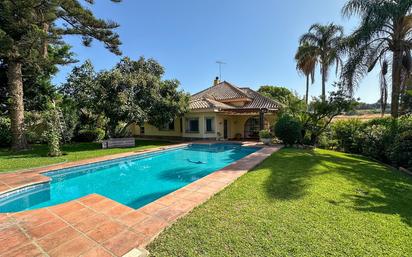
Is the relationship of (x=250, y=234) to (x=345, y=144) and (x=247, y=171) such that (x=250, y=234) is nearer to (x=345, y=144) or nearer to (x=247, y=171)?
(x=247, y=171)

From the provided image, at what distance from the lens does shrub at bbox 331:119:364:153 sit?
44.0 ft

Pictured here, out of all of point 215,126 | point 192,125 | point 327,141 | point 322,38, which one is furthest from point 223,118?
point 322,38

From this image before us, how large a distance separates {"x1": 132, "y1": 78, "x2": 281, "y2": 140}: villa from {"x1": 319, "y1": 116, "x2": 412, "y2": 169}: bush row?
17.7 ft

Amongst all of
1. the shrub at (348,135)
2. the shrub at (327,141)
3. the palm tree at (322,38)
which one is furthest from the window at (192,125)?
the palm tree at (322,38)

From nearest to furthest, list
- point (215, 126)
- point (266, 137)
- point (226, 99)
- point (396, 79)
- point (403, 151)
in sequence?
point (403, 151)
point (396, 79)
point (266, 137)
point (215, 126)
point (226, 99)

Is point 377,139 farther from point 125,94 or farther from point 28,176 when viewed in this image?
point 28,176

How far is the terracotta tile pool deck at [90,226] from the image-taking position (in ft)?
10.1

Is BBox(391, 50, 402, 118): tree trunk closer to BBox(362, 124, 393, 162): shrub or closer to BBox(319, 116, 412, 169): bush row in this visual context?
BBox(319, 116, 412, 169): bush row

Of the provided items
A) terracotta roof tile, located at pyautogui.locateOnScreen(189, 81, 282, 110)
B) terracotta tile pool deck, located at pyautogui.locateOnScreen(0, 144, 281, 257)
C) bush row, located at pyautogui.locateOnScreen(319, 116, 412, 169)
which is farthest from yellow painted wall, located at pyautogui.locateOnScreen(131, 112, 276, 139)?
terracotta tile pool deck, located at pyautogui.locateOnScreen(0, 144, 281, 257)

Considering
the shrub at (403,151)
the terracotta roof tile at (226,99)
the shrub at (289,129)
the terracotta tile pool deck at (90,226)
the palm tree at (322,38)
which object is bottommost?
the terracotta tile pool deck at (90,226)

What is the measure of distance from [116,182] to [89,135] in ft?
46.2

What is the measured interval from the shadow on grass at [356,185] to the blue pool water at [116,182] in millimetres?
3493

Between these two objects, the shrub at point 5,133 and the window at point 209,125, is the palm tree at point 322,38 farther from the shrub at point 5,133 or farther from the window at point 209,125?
the shrub at point 5,133

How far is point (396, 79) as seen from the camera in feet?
38.7
